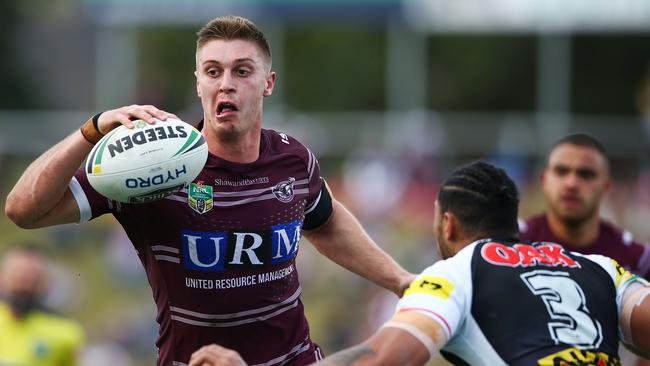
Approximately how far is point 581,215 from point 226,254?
3.57 meters

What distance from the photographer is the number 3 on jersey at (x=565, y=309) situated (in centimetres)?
475

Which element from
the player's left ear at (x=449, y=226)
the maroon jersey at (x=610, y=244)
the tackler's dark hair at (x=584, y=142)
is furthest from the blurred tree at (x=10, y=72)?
the player's left ear at (x=449, y=226)

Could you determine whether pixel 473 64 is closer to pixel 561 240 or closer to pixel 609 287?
pixel 561 240

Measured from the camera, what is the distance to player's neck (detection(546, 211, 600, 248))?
8.37 m

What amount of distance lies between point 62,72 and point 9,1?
2.77m

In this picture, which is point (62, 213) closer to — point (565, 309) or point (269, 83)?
point (269, 83)

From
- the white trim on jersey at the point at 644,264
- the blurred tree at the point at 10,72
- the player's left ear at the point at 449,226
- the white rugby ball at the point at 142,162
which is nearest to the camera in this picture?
the white rugby ball at the point at 142,162

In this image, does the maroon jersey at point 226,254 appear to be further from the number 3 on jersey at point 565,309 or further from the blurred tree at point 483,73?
the blurred tree at point 483,73

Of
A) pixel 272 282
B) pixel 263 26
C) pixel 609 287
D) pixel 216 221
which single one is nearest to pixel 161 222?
pixel 216 221

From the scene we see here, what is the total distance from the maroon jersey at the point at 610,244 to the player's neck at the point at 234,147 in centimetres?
297

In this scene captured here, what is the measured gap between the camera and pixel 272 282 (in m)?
5.83

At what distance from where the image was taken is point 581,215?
8.35 metres

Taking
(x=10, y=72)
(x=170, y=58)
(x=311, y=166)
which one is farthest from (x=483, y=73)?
(x=311, y=166)

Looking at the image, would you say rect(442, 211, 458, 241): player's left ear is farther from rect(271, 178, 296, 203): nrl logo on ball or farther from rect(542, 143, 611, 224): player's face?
rect(542, 143, 611, 224): player's face
